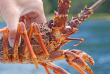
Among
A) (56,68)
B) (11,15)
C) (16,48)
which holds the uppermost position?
(11,15)

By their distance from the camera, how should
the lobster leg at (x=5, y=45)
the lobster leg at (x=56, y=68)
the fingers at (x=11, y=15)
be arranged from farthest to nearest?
1. the lobster leg at (x=56, y=68)
2. the lobster leg at (x=5, y=45)
3. the fingers at (x=11, y=15)

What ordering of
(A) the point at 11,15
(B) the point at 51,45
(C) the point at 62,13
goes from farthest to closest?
(B) the point at 51,45, (C) the point at 62,13, (A) the point at 11,15

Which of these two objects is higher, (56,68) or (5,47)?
(5,47)

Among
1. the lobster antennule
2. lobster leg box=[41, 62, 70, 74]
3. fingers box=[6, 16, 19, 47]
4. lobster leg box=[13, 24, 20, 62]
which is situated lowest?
lobster leg box=[41, 62, 70, 74]

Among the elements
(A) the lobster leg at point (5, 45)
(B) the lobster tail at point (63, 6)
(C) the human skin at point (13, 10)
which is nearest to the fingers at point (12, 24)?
(C) the human skin at point (13, 10)

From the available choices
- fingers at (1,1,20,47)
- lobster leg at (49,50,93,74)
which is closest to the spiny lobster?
lobster leg at (49,50,93,74)

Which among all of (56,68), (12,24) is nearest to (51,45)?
(56,68)

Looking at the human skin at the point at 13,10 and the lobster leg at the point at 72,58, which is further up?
the human skin at the point at 13,10

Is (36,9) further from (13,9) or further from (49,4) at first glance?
(49,4)

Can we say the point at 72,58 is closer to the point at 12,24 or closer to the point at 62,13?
the point at 62,13

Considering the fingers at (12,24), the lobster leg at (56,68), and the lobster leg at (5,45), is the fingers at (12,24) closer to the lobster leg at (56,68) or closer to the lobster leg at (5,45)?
the lobster leg at (5,45)

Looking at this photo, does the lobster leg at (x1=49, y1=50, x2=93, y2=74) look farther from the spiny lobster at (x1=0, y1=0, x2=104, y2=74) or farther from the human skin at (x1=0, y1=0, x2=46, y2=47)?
the human skin at (x1=0, y1=0, x2=46, y2=47)
